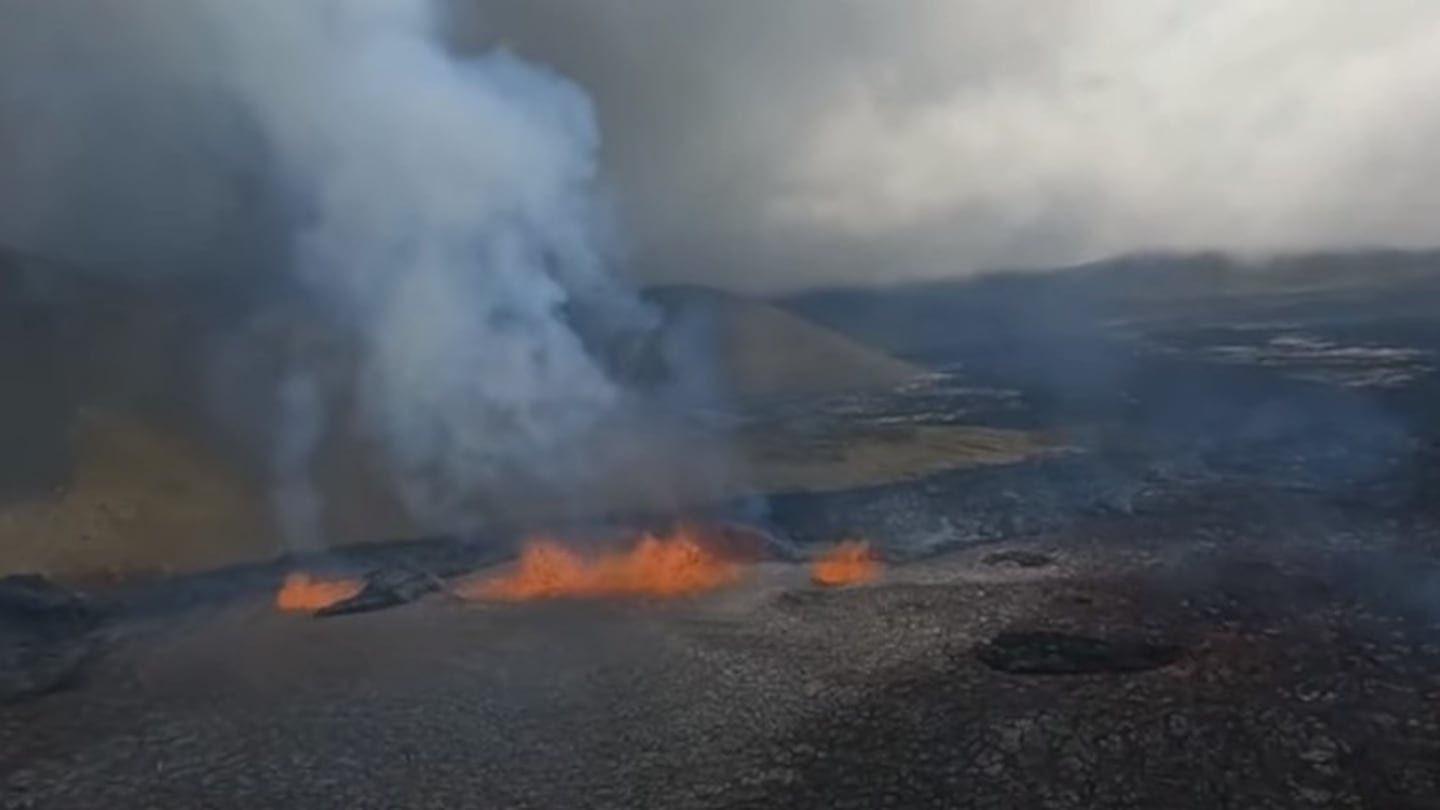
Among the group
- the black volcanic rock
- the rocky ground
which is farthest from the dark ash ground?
the black volcanic rock

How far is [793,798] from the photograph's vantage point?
2169 cm

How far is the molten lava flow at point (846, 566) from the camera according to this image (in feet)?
135

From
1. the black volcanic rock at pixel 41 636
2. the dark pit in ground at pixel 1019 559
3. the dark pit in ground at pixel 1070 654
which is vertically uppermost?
the black volcanic rock at pixel 41 636

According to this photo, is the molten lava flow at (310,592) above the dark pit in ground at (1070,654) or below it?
above

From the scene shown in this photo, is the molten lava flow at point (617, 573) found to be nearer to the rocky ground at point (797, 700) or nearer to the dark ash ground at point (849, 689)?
the dark ash ground at point (849, 689)

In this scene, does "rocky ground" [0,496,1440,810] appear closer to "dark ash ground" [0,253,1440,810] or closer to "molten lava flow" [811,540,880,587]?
"dark ash ground" [0,253,1440,810]

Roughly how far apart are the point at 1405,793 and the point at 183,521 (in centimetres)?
4226

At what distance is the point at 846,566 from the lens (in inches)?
1708

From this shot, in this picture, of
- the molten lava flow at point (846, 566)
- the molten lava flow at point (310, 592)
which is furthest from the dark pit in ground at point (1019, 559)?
the molten lava flow at point (310, 592)

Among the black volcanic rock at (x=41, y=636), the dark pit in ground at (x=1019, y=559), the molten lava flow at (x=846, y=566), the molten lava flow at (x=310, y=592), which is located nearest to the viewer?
the black volcanic rock at (x=41, y=636)

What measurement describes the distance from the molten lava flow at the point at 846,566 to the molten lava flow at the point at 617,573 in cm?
291

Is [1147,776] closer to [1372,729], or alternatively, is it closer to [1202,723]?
[1202,723]

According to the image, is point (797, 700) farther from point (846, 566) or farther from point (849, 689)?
point (846, 566)

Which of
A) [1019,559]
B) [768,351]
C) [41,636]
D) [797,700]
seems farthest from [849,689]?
[768,351]
